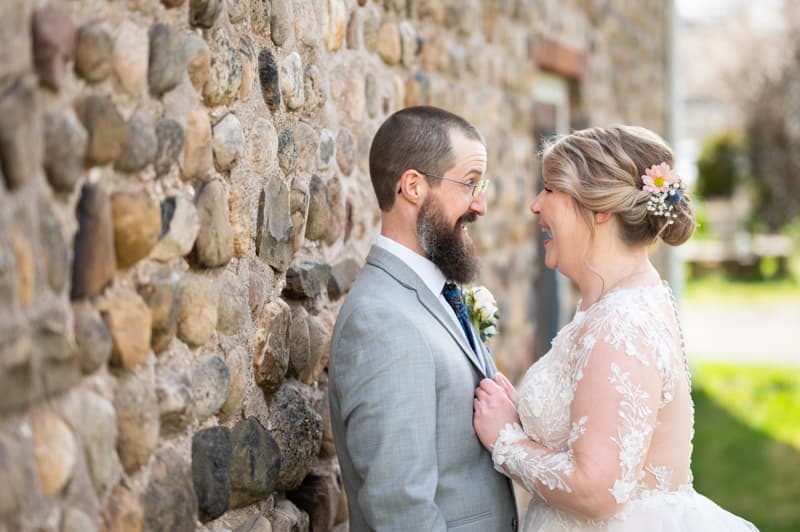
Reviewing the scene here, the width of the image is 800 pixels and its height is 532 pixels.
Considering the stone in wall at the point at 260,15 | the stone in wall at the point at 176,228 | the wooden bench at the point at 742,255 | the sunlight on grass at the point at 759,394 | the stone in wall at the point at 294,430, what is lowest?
the wooden bench at the point at 742,255

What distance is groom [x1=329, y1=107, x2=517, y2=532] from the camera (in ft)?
7.53

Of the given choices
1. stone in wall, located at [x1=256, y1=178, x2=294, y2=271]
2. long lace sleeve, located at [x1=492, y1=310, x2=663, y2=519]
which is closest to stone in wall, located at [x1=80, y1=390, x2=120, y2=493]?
stone in wall, located at [x1=256, y1=178, x2=294, y2=271]

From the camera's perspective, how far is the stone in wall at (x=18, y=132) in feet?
4.92

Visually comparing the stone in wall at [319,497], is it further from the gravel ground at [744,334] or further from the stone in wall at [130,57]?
the gravel ground at [744,334]

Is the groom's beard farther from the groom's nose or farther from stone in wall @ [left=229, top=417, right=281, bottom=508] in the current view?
stone in wall @ [left=229, top=417, right=281, bottom=508]

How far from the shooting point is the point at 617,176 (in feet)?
8.14

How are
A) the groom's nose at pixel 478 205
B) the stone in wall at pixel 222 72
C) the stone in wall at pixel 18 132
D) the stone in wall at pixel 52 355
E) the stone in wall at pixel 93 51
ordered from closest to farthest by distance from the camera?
the stone in wall at pixel 18 132
the stone in wall at pixel 52 355
the stone in wall at pixel 93 51
the stone in wall at pixel 222 72
the groom's nose at pixel 478 205

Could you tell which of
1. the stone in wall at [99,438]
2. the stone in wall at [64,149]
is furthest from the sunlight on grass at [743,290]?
the stone in wall at [64,149]

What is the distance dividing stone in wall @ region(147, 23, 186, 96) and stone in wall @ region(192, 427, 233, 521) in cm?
76

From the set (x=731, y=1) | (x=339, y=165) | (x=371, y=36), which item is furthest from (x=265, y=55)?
(x=731, y=1)

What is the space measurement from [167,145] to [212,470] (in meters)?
0.74

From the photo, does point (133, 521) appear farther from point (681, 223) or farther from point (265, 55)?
point (681, 223)

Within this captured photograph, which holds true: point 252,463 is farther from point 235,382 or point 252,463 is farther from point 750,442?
point 750,442

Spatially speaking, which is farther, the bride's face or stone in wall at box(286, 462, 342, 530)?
stone in wall at box(286, 462, 342, 530)
